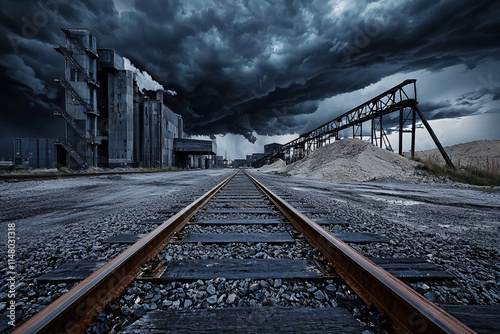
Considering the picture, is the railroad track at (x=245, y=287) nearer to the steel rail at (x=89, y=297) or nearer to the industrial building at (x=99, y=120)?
the steel rail at (x=89, y=297)

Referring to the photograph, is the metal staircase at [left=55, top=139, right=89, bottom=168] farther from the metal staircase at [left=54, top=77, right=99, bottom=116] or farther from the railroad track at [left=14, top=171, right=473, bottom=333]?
the railroad track at [left=14, top=171, right=473, bottom=333]

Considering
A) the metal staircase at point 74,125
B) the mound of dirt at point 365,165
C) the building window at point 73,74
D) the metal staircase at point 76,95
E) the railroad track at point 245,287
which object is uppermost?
the building window at point 73,74

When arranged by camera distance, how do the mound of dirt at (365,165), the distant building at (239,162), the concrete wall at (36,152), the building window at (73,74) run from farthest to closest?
the distant building at (239,162)
the concrete wall at (36,152)
the building window at (73,74)
the mound of dirt at (365,165)

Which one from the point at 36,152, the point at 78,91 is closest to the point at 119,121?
the point at 78,91

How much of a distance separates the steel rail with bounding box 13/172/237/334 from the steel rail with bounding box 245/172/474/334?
64.1 inches

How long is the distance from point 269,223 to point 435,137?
55.5ft

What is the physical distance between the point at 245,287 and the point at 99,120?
40852 mm

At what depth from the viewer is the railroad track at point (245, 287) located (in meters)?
1.04

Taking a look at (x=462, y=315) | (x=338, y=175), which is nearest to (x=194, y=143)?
(x=338, y=175)

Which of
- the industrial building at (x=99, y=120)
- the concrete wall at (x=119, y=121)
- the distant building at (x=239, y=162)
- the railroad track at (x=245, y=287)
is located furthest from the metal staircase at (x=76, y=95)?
the distant building at (x=239, y=162)

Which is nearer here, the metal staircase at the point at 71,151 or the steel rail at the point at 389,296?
the steel rail at the point at 389,296

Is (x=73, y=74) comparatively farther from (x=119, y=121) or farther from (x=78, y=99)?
(x=119, y=121)

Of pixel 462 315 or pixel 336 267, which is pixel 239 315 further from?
pixel 462 315

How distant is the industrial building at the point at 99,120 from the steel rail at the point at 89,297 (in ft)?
115
